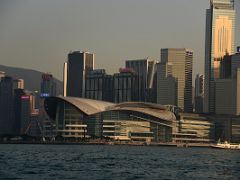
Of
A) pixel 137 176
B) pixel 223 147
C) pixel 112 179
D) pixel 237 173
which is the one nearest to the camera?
pixel 112 179

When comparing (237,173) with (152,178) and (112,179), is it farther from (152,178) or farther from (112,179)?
(112,179)

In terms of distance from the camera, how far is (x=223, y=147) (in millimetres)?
195750

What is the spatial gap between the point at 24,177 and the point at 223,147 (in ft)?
482

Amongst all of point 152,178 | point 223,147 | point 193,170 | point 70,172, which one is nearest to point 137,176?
point 152,178

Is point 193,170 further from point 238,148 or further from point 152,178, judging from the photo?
point 238,148

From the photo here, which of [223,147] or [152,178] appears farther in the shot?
[223,147]

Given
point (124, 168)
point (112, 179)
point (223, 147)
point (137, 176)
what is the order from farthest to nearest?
point (223, 147), point (124, 168), point (137, 176), point (112, 179)

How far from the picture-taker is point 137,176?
5816cm

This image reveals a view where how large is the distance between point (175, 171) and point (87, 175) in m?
12.2

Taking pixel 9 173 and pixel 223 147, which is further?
pixel 223 147

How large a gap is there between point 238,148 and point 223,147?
17.6 feet

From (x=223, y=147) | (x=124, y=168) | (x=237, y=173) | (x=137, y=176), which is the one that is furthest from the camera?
(x=223, y=147)

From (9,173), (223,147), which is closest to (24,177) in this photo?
(9,173)

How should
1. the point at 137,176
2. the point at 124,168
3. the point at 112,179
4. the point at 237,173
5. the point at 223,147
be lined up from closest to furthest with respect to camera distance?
the point at 112,179
the point at 137,176
the point at 237,173
the point at 124,168
the point at 223,147
